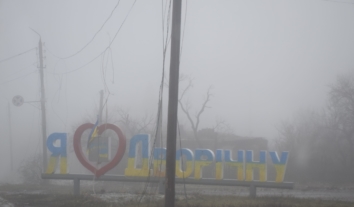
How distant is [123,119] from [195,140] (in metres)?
8.54

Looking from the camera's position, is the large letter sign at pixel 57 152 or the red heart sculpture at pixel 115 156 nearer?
the red heart sculpture at pixel 115 156

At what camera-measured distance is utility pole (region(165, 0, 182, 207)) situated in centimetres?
1177

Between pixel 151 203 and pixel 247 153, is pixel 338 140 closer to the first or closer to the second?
pixel 247 153

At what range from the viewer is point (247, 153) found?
2047cm

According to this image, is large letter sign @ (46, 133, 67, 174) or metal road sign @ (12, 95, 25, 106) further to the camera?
metal road sign @ (12, 95, 25, 106)

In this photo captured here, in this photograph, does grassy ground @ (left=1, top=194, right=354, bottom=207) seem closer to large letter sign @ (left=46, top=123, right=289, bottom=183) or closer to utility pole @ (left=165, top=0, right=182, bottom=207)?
large letter sign @ (left=46, top=123, right=289, bottom=183)

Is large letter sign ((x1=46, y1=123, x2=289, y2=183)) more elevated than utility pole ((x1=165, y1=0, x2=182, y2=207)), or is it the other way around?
utility pole ((x1=165, y1=0, x2=182, y2=207))

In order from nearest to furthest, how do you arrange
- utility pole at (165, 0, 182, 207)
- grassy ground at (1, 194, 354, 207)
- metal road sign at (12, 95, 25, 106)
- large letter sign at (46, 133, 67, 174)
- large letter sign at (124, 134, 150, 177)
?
1. utility pole at (165, 0, 182, 207)
2. grassy ground at (1, 194, 354, 207)
3. large letter sign at (124, 134, 150, 177)
4. large letter sign at (46, 133, 67, 174)
5. metal road sign at (12, 95, 25, 106)

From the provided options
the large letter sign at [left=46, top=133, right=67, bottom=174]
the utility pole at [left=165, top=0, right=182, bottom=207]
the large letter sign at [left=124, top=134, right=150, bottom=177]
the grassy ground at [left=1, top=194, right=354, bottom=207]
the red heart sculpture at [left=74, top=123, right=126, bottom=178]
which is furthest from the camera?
the large letter sign at [left=46, top=133, right=67, bottom=174]

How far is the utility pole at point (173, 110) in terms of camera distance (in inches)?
463

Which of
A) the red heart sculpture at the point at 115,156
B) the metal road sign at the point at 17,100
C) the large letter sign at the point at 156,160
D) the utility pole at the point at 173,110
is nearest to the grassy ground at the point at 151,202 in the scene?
the red heart sculpture at the point at 115,156

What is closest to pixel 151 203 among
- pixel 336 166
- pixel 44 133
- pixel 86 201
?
pixel 86 201

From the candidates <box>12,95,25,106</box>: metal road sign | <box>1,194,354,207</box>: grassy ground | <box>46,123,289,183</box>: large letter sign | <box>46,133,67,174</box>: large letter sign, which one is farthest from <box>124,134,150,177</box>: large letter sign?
<box>12,95,25,106</box>: metal road sign

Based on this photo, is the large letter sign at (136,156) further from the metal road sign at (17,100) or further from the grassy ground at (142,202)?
the metal road sign at (17,100)
